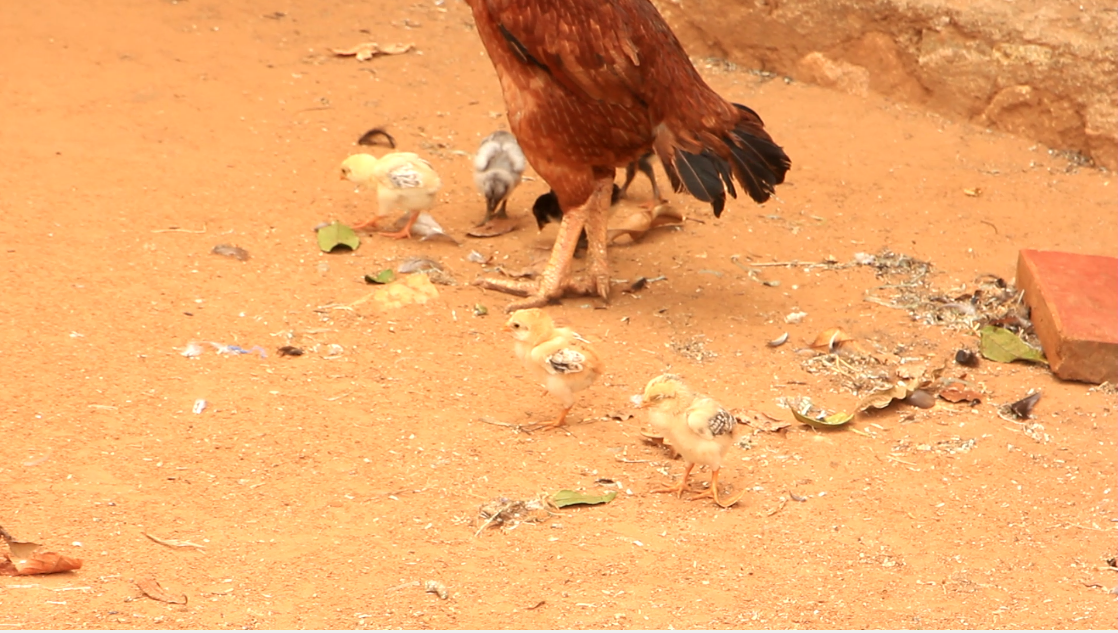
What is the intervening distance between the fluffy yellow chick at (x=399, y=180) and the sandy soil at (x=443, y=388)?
0.79ft

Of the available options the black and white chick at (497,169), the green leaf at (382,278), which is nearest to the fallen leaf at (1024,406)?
the black and white chick at (497,169)

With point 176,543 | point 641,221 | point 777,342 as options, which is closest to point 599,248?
point 641,221

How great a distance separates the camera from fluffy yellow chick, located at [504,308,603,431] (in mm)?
4352

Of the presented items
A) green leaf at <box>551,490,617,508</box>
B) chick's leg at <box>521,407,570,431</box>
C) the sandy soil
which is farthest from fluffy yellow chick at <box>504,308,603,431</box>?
green leaf at <box>551,490,617,508</box>

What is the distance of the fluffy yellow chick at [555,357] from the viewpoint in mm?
4352

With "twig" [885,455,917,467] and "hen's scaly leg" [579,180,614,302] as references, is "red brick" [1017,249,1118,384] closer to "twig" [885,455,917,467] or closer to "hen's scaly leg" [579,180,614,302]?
"twig" [885,455,917,467]

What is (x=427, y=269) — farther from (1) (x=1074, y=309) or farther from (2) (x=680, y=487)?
(1) (x=1074, y=309)

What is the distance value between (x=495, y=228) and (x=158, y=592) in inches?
138

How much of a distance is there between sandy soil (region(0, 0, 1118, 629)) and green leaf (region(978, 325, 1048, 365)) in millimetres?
84

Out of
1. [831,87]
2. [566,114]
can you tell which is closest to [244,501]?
[566,114]

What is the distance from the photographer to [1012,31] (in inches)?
287

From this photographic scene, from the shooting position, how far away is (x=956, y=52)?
758 centimetres

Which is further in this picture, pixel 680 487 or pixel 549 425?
pixel 549 425

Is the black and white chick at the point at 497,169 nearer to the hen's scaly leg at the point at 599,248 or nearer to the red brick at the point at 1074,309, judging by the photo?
the hen's scaly leg at the point at 599,248
